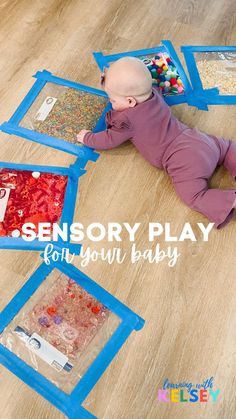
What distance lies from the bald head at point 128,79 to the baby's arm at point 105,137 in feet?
0.41

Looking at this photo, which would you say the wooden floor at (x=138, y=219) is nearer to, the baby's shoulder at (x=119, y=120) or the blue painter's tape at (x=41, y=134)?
the blue painter's tape at (x=41, y=134)

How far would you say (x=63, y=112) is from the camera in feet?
4.83

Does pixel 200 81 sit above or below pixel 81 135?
below

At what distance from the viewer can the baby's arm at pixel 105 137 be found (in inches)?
50.9

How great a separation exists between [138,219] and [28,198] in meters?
0.38

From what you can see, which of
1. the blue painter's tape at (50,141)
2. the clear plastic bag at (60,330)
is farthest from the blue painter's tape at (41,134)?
the clear plastic bag at (60,330)

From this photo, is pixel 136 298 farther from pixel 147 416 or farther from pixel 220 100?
pixel 220 100

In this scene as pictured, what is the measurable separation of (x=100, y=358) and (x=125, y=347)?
8cm

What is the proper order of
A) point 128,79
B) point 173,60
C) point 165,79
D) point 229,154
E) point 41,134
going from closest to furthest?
1. point 128,79
2. point 229,154
3. point 41,134
4. point 165,79
5. point 173,60

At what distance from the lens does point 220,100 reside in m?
1.53

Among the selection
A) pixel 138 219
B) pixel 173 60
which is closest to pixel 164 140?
pixel 138 219

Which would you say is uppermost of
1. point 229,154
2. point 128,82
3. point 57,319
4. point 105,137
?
point 128,82

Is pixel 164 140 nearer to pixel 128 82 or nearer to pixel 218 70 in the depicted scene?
pixel 128 82

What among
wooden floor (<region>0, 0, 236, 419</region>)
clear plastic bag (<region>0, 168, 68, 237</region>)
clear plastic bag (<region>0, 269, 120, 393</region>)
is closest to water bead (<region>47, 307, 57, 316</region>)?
clear plastic bag (<region>0, 269, 120, 393</region>)
